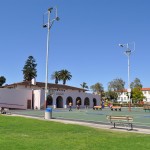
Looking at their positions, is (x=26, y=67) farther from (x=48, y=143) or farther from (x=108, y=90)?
(x=48, y=143)

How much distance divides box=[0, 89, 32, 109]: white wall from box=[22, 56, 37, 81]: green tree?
50.7m

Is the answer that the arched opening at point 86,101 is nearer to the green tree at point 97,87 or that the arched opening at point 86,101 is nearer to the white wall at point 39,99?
the white wall at point 39,99

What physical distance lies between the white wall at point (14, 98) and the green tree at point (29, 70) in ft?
166

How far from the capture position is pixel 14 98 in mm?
62062

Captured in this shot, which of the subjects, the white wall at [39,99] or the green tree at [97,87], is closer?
the white wall at [39,99]

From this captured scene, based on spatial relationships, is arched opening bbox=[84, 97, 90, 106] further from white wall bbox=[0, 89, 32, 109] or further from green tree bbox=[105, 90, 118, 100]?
green tree bbox=[105, 90, 118, 100]

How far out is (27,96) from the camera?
213ft

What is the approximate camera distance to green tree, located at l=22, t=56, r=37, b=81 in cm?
11612

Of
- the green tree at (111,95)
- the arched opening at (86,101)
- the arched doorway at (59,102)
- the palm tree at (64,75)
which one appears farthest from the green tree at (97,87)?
the arched doorway at (59,102)

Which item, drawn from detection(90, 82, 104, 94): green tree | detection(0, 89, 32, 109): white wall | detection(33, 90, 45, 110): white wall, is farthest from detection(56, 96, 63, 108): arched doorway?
detection(90, 82, 104, 94): green tree

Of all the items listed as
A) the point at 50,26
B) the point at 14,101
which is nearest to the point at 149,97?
the point at 14,101

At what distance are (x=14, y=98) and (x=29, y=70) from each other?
184 feet

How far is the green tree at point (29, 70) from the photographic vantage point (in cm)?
11612

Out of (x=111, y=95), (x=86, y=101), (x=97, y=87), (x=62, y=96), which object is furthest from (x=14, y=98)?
(x=97, y=87)
